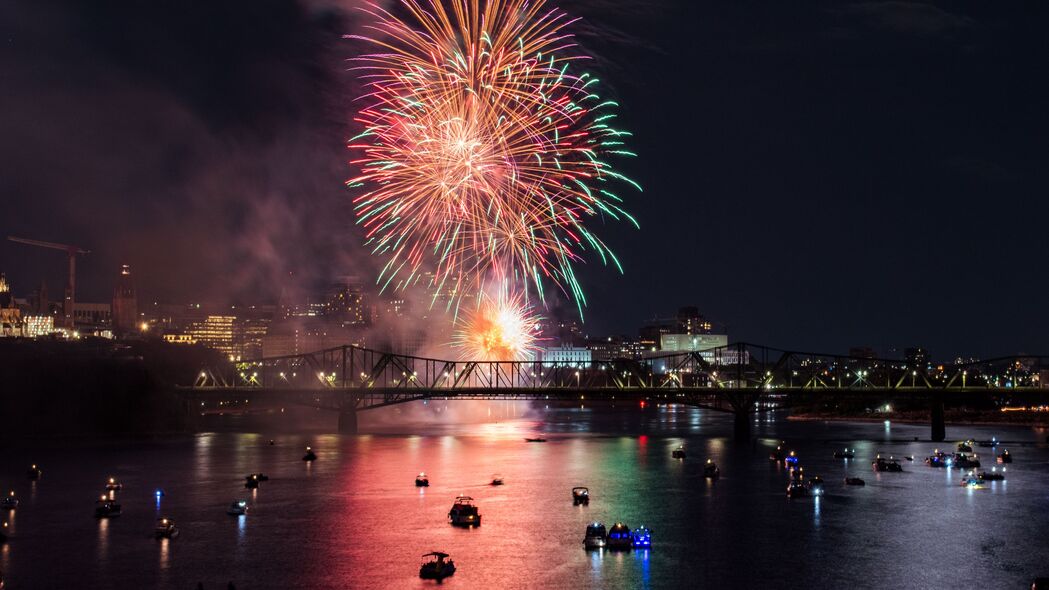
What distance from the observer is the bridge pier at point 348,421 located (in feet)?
564

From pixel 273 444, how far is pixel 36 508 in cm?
6483

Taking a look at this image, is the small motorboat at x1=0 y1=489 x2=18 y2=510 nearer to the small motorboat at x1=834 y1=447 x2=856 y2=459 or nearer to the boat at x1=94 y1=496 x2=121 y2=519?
the boat at x1=94 y1=496 x2=121 y2=519

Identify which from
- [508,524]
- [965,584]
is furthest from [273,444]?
[965,584]

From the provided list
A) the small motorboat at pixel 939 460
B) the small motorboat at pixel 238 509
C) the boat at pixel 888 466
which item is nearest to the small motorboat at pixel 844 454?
the small motorboat at pixel 939 460

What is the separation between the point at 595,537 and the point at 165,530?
27.9m

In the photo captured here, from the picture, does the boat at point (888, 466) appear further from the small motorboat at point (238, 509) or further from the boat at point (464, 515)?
the small motorboat at point (238, 509)

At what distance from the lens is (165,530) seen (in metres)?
69.1

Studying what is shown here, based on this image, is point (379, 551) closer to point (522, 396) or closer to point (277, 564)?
point (277, 564)

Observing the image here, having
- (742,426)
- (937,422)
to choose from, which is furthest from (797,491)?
(937,422)

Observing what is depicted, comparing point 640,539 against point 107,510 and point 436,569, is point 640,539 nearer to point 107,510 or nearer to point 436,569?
point 436,569

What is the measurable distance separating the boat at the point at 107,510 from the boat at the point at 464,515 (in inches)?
997

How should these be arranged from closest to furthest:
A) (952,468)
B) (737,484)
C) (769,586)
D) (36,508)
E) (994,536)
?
(769,586) → (994,536) → (36,508) → (737,484) → (952,468)

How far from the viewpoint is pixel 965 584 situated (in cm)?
5650

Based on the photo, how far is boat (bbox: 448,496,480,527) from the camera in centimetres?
7357
